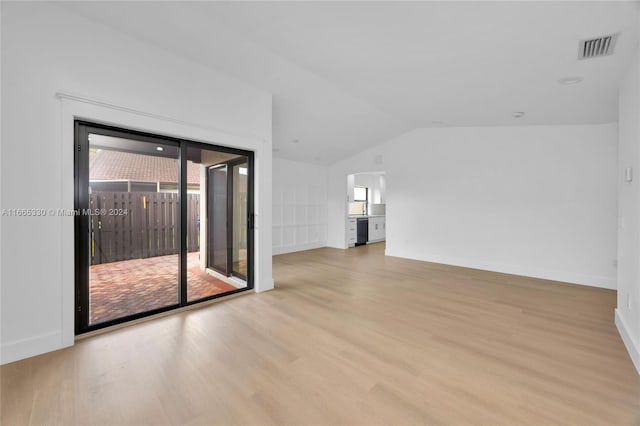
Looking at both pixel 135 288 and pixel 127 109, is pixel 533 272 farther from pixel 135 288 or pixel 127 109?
pixel 127 109

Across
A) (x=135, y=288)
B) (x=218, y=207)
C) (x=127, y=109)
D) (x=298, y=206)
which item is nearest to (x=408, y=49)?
(x=127, y=109)

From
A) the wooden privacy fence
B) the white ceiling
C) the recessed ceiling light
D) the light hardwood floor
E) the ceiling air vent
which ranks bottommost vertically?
the light hardwood floor

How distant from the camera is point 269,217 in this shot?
404 cm

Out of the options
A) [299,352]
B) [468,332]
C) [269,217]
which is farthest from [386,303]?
[269,217]

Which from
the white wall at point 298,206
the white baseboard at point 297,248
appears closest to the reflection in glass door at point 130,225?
the white baseboard at point 297,248

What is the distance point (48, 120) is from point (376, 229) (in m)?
8.06

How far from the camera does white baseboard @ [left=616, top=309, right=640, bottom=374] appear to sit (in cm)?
218

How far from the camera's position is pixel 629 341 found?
7.91 feet

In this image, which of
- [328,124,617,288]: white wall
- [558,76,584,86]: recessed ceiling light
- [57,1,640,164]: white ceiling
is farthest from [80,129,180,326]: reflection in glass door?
[328,124,617,288]: white wall

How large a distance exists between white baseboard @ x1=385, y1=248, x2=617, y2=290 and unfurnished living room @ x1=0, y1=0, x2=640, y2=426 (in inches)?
1.5

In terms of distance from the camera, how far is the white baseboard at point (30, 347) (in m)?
2.14

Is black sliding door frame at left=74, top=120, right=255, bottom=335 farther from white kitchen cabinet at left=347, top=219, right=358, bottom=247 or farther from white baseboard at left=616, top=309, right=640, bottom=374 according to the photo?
white kitchen cabinet at left=347, top=219, right=358, bottom=247

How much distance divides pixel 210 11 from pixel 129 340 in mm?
3052

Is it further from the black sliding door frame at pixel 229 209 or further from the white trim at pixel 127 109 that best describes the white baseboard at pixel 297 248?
the white trim at pixel 127 109
